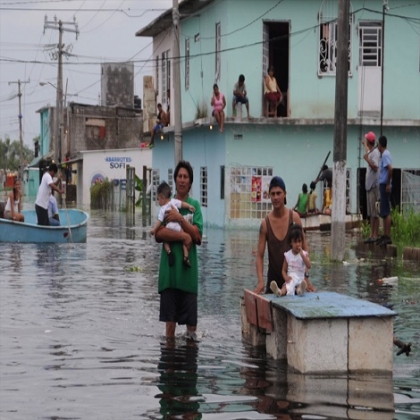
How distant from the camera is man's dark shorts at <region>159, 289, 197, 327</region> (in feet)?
36.3

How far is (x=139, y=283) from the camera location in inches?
676

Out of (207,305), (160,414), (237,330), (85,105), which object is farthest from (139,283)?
(85,105)

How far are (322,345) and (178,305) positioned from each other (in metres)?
2.31

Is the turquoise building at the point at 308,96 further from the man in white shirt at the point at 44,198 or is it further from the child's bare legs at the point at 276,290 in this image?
the child's bare legs at the point at 276,290

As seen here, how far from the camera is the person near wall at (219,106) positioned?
35188 millimetres

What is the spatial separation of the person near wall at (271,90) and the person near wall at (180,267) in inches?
971

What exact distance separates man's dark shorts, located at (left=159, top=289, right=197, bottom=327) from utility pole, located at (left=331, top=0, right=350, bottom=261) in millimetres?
10434

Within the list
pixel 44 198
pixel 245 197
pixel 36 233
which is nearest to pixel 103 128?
pixel 245 197

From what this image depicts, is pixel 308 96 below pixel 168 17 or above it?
below

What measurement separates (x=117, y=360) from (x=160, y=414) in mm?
2322

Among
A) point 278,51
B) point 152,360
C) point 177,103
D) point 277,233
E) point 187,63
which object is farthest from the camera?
point 187,63

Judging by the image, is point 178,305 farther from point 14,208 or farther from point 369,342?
point 14,208

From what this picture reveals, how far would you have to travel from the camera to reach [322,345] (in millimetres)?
9273

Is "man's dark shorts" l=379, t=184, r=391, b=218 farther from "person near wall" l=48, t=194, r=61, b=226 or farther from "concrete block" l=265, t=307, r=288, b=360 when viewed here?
"concrete block" l=265, t=307, r=288, b=360
